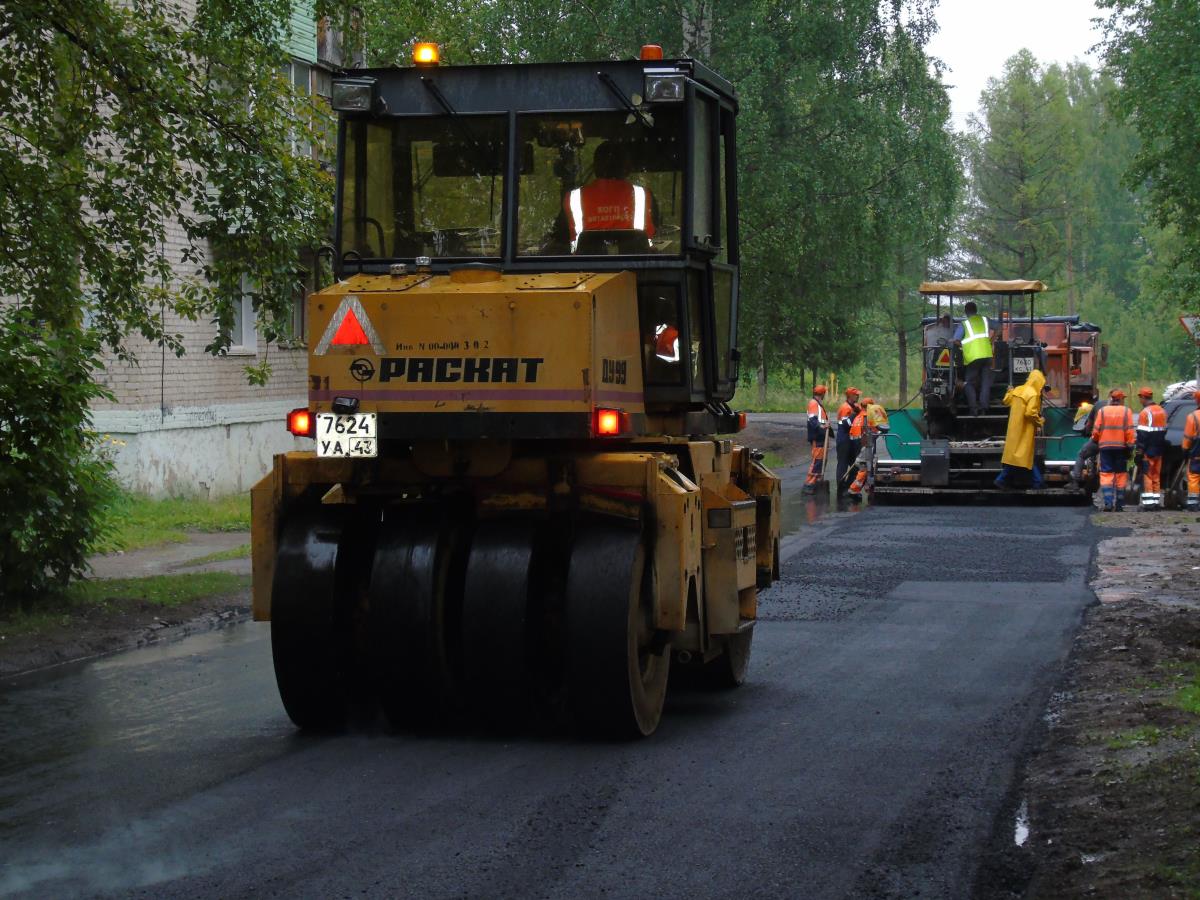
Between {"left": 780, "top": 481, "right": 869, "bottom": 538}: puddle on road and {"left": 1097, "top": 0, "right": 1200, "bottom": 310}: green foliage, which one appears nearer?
{"left": 780, "top": 481, "right": 869, "bottom": 538}: puddle on road

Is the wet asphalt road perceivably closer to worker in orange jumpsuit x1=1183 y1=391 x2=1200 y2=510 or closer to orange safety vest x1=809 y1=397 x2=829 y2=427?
worker in orange jumpsuit x1=1183 y1=391 x2=1200 y2=510

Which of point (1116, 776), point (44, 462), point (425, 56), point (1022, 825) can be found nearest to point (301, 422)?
point (425, 56)

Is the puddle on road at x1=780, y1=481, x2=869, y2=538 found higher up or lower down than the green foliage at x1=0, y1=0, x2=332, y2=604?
lower down

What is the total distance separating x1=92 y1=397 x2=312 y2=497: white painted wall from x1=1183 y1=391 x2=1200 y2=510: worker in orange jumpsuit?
12445 millimetres

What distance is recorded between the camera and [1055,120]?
262ft

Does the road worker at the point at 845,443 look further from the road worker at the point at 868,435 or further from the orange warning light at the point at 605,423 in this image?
the orange warning light at the point at 605,423

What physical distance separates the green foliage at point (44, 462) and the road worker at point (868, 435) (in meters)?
14.8

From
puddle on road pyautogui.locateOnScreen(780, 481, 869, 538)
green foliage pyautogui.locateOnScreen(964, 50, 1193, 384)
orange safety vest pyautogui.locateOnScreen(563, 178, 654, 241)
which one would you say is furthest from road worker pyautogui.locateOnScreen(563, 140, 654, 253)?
green foliage pyautogui.locateOnScreen(964, 50, 1193, 384)

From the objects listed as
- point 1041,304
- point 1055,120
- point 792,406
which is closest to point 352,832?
point 792,406

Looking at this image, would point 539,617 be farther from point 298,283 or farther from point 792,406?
point 792,406

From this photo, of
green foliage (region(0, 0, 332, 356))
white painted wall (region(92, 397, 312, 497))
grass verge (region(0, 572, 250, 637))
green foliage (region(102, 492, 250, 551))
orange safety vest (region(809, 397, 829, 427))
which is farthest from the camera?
orange safety vest (region(809, 397, 829, 427))

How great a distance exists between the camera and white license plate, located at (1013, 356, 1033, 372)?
87.5 ft

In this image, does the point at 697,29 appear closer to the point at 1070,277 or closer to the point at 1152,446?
the point at 1152,446

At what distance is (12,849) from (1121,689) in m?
6.14
